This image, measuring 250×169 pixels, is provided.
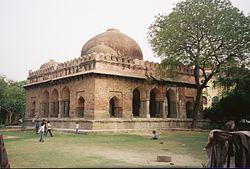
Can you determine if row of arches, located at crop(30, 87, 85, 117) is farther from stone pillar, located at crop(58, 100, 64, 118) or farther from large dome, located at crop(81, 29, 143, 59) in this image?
large dome, located at crop(81, 29, 143, 59)

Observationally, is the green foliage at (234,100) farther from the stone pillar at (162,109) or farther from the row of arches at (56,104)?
the row of arches at (56,104)

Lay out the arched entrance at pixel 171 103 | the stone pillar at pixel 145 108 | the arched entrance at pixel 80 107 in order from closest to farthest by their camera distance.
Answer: the arched entrance at pixel 80 107, the stone pillar at pixel 145 108, the arched entrance at pixel 171 103

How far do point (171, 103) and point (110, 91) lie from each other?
649 centimetres

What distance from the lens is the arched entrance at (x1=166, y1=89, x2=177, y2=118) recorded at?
23.3 m

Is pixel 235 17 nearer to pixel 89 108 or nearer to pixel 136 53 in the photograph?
pixel 136 53

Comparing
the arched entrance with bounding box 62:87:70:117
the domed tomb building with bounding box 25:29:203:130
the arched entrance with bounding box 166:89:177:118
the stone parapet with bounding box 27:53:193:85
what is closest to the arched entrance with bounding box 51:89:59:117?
the domed tomb building with bounding box 25:29:203:130

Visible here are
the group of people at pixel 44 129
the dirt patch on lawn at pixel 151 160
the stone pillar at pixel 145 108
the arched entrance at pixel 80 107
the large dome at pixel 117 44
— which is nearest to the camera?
the dirt patch on lawn at pixel 151 160

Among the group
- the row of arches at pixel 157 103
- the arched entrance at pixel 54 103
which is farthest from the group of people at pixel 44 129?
the row of arches at pixel 157 103

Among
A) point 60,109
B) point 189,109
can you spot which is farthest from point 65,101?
point 189,109

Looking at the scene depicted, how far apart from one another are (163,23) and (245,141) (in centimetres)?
1459

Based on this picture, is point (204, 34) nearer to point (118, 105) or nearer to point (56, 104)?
point (118, 105)

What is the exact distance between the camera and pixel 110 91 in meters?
19.2

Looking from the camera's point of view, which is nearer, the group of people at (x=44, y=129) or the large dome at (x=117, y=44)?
the group of people at (x=44, y=129)

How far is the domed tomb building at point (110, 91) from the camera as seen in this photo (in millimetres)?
18734
